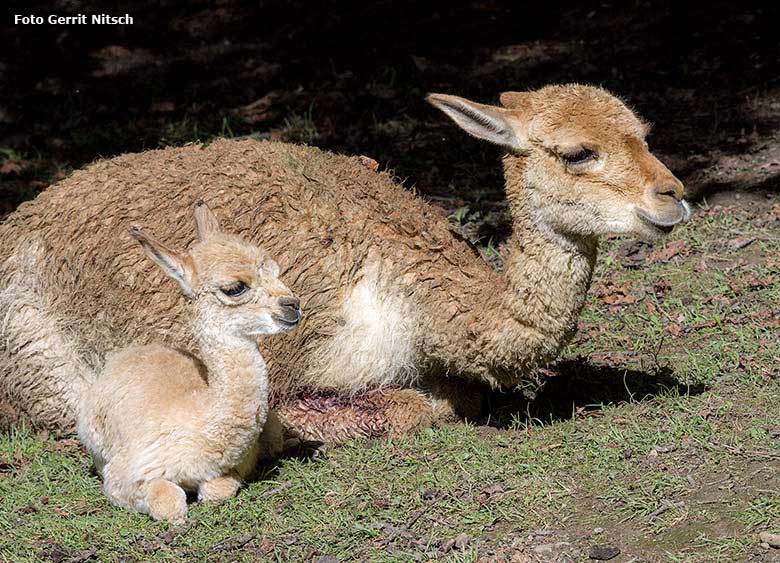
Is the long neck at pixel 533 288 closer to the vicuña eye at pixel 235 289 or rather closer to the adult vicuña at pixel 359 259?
the adult vicuña at pixel 359 259

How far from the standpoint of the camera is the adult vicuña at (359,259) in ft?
18.1

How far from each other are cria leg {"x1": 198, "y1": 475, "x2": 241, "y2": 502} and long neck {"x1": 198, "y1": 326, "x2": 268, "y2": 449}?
273mm

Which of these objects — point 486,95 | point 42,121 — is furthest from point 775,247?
point 42,121

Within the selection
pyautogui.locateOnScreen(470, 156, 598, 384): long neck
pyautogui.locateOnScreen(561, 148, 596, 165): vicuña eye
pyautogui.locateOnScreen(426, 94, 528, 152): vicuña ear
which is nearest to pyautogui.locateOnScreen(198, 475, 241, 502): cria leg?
pyautogui.locateOnScreen(470, 156, 598, 384): long neck

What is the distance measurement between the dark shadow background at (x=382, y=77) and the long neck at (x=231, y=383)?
12.2ft

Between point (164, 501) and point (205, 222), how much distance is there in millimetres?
1352

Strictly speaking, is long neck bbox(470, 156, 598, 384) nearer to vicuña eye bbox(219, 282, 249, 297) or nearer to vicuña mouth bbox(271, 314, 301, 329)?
vicuña mouth bbox(271, 314, 301, 329)

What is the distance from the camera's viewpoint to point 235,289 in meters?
5.01

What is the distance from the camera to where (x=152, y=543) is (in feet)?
16.5

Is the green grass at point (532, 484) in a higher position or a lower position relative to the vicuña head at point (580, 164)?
lower

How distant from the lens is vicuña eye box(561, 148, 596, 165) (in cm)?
547

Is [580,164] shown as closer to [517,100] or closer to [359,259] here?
[517,100]

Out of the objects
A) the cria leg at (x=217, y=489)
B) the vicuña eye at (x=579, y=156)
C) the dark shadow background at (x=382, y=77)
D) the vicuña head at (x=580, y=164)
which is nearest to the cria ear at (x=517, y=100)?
the vicuña head at (x=580, y=164)

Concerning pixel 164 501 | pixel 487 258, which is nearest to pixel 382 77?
pixel 487 258
